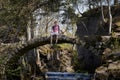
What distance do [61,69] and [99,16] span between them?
5.17m

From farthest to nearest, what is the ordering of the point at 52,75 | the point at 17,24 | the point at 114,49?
1. the point at 52,75
2. the point at 17,24
3. the point at 114,49

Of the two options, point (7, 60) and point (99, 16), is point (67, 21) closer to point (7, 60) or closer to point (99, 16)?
point (99, 16)

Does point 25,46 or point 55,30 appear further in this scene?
point 25,46

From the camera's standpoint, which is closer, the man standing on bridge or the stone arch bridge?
the man standing on bridge

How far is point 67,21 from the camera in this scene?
2252cm

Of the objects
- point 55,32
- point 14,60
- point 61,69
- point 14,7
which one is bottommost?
point 61,69

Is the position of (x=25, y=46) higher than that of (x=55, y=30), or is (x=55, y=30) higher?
(x=55, y=30)

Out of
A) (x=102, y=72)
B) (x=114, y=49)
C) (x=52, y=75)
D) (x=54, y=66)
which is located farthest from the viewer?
(x=54, y=66)

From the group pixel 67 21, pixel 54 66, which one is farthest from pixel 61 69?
pixel 67 21

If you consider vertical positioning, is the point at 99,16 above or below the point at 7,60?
above

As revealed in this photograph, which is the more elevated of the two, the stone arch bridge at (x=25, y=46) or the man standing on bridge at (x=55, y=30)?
the man standing on bridge at (x=55, y=30)

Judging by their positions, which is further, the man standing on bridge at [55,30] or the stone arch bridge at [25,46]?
the stone arch bridge at [25,46]

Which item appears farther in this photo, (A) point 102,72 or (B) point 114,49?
(B) point 114,49

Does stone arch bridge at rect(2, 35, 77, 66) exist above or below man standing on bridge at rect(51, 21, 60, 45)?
below
